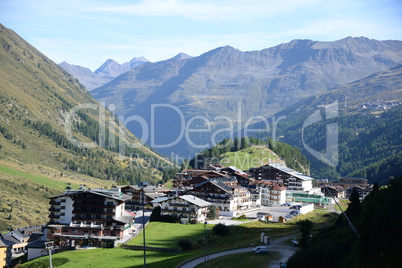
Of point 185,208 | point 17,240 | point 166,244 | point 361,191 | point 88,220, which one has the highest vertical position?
point 361,191

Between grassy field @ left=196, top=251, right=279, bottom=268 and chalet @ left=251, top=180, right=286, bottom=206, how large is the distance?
7925 centimetres

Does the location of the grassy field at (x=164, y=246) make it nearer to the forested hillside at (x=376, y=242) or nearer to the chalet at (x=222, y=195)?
the chalet at (x=222, y=195)

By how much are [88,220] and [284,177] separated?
90314 millimetres

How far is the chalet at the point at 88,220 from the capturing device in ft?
292

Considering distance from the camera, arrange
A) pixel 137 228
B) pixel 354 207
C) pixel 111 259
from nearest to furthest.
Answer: pixel 111 259 → pixel 354 207 → pixel 137 228

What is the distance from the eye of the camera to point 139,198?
128m

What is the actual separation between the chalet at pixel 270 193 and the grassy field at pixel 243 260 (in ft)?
260

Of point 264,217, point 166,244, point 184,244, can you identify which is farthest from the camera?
point 264,217

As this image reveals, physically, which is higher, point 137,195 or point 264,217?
point 137,195

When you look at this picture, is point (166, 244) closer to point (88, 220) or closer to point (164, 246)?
point (164, 246)

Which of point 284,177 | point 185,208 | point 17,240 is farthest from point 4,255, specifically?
point 284,177

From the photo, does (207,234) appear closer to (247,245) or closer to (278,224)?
(247,245)

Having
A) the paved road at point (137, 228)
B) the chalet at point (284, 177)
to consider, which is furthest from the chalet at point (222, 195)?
the chalet at point (284, 177)

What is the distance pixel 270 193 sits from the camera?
141625 mm
